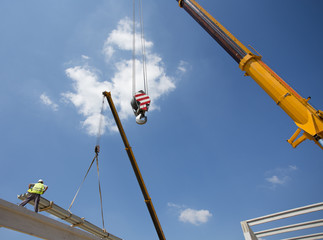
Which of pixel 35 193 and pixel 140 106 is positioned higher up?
pixel 140 106

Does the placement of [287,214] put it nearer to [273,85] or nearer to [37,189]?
[273,85]

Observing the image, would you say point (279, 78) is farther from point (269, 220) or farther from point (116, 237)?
point (116, 237)

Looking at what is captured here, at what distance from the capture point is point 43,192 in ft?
21.8

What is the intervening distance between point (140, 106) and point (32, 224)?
5072 mm

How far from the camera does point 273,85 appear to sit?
6.88m

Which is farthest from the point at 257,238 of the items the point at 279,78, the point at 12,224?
the point at 12,224

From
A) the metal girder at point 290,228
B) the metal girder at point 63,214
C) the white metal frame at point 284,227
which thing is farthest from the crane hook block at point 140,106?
the metal girder at point 290,228

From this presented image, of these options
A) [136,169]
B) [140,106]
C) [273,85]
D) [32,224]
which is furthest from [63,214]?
[273,85]

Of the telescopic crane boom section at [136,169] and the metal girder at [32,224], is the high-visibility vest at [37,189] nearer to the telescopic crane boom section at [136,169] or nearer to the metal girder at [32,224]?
the metal girder at [32,224]

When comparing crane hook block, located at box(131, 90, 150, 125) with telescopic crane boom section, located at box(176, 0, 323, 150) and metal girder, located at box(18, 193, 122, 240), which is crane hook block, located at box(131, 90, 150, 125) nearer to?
metal girder, located at box(18, 193, 122, 240)

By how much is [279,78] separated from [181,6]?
724cm

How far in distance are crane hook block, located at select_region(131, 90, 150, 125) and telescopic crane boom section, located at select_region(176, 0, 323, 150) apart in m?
4.21

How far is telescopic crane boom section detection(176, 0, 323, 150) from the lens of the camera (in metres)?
5.80

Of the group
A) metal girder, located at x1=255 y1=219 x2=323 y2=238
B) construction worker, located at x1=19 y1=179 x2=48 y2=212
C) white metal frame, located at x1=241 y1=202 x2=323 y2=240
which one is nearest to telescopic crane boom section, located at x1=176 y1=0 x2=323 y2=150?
white metal frame, located at x1=241 y1=202 x2=323 y2=240
